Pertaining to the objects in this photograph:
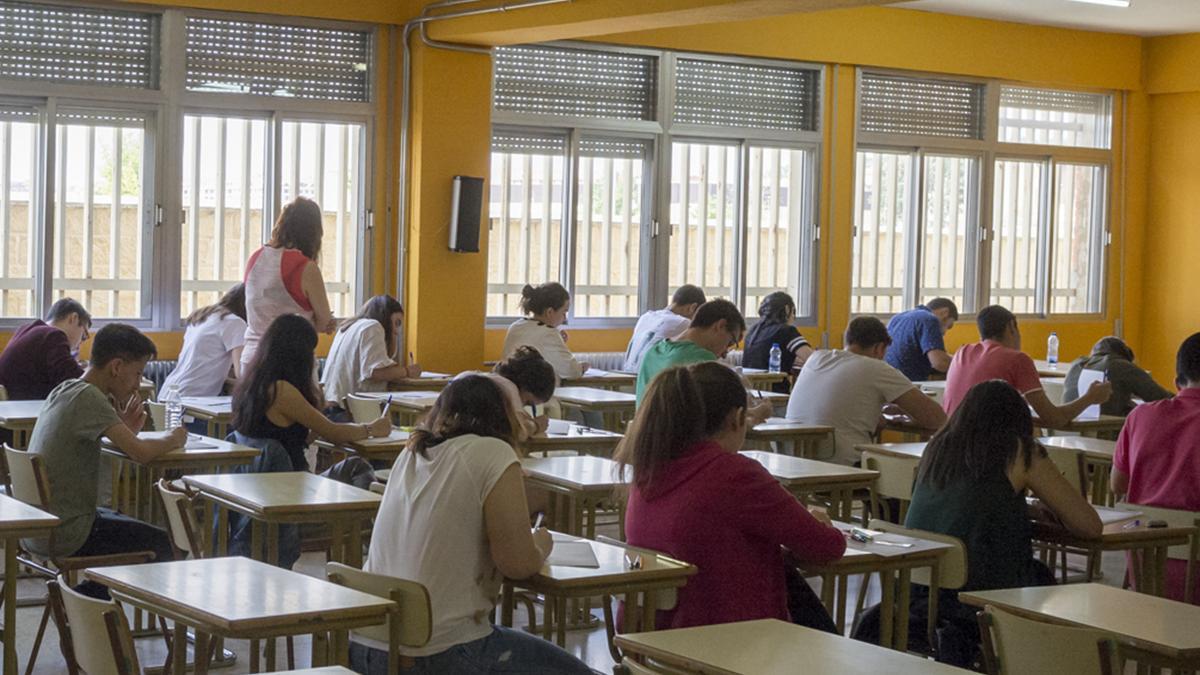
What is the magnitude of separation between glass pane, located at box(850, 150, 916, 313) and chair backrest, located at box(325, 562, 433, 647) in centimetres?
902

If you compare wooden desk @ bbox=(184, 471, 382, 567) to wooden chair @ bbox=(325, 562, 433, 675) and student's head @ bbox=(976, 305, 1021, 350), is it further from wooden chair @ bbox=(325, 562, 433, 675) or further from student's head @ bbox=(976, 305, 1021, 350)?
student's head @ bbox=(976, 305, 1021, 350)

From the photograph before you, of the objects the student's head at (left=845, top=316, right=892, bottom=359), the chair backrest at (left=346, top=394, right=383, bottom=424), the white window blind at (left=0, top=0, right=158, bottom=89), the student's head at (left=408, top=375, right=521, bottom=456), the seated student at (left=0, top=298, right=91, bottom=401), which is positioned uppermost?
the white window blind at (left=0, top=0, right=158, bottom=89)

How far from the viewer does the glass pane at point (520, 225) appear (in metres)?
10.5

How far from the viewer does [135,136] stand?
9.23 meters

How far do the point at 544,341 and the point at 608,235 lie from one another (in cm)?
232

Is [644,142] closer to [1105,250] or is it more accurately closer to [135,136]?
[135,136]

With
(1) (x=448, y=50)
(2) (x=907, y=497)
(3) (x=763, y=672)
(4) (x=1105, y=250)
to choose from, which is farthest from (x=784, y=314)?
(3) (x=763, y=672)

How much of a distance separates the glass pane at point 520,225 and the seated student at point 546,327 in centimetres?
159

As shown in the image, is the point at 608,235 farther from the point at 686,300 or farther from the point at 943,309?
the point at 943,309

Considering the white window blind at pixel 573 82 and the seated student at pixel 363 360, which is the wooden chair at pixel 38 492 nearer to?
the seated student at pixel 363 360

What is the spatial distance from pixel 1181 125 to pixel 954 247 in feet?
7.89

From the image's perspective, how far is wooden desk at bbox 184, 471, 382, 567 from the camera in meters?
4.43

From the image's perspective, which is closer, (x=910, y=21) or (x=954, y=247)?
(x=910, y=21)

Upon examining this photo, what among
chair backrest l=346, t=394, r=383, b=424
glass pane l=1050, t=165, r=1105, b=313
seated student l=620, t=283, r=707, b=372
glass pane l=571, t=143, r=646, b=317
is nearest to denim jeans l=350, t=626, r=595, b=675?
chair backrest l=346, t=394, r=383, b=424
